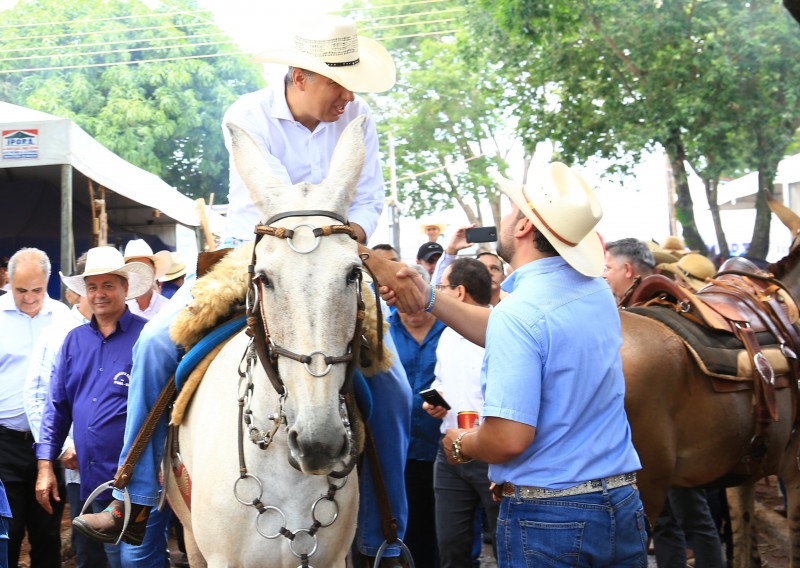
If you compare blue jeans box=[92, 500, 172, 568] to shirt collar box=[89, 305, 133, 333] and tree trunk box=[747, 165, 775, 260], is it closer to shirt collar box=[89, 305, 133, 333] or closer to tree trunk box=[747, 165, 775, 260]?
shirt collar box=[89, 305, 133, 333]

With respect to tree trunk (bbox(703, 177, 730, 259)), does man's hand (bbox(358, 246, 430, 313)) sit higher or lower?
lower

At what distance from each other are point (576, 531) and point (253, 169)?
6.15 feet

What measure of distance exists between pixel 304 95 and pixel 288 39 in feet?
1.00

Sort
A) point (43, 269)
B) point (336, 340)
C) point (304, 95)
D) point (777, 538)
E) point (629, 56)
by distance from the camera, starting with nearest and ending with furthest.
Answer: point (336, 340), point (304, 95), point (43, 269), point (777, 538), point (629, 56)

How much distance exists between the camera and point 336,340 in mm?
3223

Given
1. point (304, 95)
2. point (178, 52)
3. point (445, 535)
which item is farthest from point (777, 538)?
point (178, 52)

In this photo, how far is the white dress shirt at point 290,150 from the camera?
167 inches

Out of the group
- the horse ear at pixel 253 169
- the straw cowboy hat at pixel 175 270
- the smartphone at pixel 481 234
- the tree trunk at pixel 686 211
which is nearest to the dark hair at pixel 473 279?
the smartphone at pixel 481 234

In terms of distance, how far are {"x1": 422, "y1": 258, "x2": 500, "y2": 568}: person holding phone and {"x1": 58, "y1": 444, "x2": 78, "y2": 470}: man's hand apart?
8.20ft

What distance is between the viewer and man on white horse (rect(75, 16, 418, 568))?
4188 mm

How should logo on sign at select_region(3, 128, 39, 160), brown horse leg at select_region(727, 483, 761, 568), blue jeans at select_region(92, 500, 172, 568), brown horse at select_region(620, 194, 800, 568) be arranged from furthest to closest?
logo on sign at select_region(3, 128, 39, 160), brown horse leg at select_region(727, 483, 761, 568), brown horse at select_region(620, 194, 800, 568), blue jeans at select_region(92, 500, 172, 568)

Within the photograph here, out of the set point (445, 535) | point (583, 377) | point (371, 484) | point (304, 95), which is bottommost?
point (445, 535)

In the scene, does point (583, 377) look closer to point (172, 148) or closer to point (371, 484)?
point (371, 484)

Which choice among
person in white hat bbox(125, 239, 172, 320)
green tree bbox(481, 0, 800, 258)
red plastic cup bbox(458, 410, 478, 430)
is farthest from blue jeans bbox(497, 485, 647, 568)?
green tree bbox(481, 0, 800, 258)
